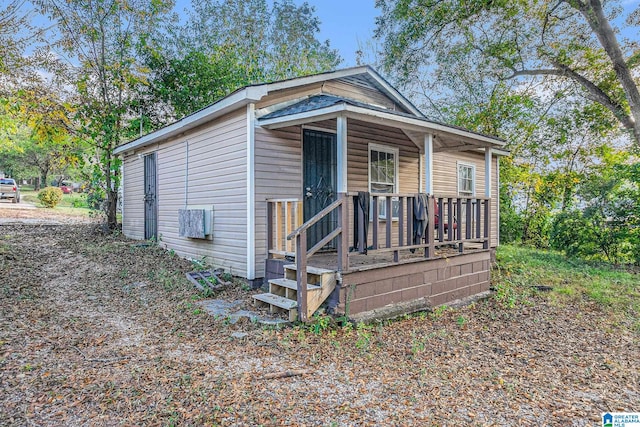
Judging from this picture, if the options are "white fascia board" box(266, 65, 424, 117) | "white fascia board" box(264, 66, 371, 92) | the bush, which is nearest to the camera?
"white fascia board" box(264, 66, 371, 92)

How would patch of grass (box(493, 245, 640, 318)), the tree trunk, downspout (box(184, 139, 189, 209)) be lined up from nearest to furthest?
patch of grass (box(493, 245, 640, 318))
downspout (box(184, 139, 189, 209))
the tree trunk

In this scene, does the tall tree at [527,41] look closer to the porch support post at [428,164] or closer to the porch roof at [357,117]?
the porch roof at [357,117]

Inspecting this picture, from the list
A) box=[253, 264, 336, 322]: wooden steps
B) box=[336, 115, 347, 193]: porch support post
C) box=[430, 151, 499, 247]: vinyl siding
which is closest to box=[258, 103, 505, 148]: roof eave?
box=[336, 115, 347, 193]: porch support post

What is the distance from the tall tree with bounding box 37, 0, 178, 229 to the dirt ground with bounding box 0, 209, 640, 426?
6.38 m

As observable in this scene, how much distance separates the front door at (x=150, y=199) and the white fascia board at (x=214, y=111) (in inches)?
28.2

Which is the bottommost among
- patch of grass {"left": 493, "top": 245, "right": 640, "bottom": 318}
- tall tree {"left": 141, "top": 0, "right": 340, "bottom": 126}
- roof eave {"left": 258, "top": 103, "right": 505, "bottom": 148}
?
patch of grass {"left": 493, "top": 245, "right": 640, "bottom": 318}

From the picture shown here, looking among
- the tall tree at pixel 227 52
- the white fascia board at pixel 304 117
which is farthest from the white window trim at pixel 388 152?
the tall tree at pixel 227 52

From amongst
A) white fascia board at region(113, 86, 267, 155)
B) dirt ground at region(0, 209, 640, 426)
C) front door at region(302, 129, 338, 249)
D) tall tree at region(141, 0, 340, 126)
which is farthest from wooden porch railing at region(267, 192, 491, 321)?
tall tree at region(141, 0, 340, 126)

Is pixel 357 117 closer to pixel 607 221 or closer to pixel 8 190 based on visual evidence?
pixel 607 221

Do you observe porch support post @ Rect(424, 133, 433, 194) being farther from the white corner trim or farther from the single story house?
the white corner trim

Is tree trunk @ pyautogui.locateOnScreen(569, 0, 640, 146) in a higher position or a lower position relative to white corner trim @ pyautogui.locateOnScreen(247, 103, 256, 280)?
higher

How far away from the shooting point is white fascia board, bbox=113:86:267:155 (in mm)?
5625

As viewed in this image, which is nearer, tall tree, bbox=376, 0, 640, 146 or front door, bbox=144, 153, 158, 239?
front door, bbox=144, 153, 158, 239

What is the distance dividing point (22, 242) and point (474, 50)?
14.2m
